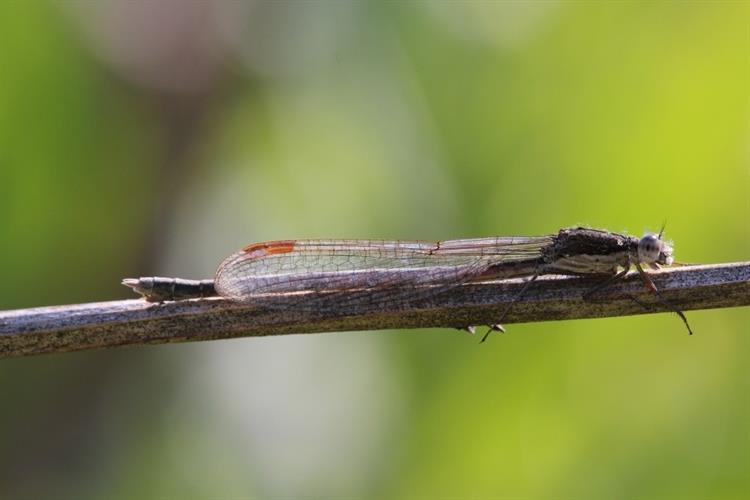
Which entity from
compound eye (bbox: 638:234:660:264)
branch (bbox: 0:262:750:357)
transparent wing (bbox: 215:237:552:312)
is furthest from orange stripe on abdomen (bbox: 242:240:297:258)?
compound eye (bbox: 638:234:660:264)

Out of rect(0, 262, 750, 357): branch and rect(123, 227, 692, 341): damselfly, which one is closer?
rect(0, 262, 750, 357): branch

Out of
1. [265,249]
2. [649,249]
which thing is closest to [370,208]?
[265,249]

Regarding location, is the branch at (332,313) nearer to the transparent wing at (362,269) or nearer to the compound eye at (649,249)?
the transparent wing at (362,269)

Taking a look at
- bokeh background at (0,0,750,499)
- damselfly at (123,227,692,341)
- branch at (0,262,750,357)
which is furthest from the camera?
bokeh background at (0,0,750,499)

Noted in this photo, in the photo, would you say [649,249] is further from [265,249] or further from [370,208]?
[265,249]

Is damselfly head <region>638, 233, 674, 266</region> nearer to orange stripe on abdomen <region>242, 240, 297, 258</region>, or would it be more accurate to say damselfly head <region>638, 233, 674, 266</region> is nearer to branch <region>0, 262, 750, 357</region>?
branch <region>0, 262, 750, 357</region>

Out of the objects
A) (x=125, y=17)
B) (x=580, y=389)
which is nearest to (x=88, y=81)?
(x=125, y=17)
